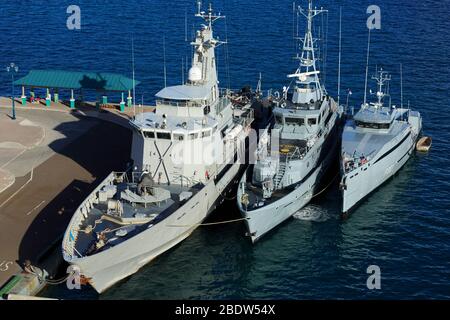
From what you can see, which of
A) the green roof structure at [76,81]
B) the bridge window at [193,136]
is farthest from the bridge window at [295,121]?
the green roof structure at [76,81]

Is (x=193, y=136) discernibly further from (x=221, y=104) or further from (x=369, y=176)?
(x=369, y=176)

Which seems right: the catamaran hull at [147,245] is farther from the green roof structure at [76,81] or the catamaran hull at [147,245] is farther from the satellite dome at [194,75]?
the green roof structure at [76,81]

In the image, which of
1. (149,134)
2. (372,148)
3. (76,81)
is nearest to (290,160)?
(372,148)

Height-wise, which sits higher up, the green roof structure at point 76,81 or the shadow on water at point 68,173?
the green roof structure at point 76,81

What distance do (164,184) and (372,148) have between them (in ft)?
65.3

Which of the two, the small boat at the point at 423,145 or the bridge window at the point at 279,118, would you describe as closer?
the bridge window at the point at 279,118

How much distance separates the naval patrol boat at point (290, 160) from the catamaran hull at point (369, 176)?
11.6 feet

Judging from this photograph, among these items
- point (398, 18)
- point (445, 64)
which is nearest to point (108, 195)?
point (445, 64)

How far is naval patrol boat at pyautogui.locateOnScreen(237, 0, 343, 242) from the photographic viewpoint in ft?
179

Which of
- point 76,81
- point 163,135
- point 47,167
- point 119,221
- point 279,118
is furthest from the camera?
point 76,81

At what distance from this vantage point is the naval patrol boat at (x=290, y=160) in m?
54.4

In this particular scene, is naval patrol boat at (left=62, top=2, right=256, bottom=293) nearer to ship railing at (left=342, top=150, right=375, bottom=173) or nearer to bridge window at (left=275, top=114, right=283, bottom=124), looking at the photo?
bridge window at (left=275, top=114, right=283, bottom=124)

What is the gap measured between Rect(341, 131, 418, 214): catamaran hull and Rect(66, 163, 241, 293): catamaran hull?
1064cm

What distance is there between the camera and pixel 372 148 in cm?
6238
